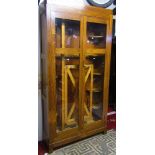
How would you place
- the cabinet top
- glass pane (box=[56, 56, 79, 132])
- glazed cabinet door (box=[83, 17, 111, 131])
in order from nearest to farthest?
the cabinet top, glass pane (box=[56, 56, 79, 132]), glazed cabinet door (box=[83, 17, 111, 131])

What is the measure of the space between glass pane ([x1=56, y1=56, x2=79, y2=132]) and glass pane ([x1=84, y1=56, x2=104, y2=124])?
16 cm

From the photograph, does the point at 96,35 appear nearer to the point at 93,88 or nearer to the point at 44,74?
the point at 93,88

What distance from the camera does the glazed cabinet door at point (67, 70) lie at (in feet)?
5.41

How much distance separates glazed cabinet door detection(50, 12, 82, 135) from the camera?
1647 mm

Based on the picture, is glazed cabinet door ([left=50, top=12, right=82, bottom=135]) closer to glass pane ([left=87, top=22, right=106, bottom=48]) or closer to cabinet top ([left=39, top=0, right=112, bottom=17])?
cabinet top ([left=39, top=0, right=112, bottom=17])

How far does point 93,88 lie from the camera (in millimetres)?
2025

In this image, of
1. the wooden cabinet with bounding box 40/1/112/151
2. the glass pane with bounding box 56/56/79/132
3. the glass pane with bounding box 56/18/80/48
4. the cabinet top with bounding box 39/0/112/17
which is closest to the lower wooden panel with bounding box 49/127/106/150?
the wooden cabinet with bounding box 40/1/112/151

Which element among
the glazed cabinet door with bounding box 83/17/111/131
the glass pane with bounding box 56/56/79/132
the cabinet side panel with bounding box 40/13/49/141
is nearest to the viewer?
the cabinet side panel with bounding box 40/13/49/141

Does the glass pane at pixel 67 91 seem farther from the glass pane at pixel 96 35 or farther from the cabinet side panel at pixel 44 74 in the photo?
the glass pane at pixel 96 35

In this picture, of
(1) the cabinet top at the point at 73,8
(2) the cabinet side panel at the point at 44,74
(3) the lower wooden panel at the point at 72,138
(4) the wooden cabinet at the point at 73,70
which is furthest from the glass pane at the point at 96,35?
(3) the lower wooden panel at the point at 72,138
